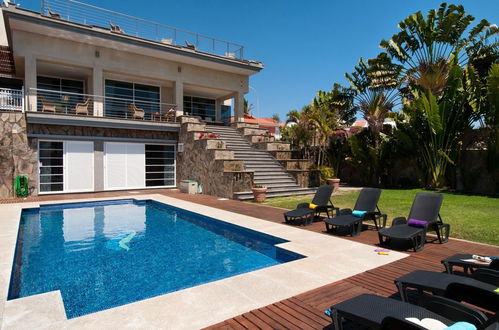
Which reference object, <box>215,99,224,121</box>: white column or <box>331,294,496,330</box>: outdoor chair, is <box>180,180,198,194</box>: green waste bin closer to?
<box>215,99,224,121</box>: white column

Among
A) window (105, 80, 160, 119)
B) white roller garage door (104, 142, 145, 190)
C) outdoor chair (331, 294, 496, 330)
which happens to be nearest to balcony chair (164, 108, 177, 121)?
window (105, 80, 160, 119)

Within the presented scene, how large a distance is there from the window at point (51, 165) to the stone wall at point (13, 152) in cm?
53

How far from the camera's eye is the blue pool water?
511 cm

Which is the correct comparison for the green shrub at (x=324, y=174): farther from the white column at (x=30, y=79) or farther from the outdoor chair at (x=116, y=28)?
the white column at (x=30, y=79)

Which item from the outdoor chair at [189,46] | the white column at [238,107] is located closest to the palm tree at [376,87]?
the white column at [238,107]

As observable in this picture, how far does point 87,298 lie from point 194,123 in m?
14.1

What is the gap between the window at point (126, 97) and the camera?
18641mm

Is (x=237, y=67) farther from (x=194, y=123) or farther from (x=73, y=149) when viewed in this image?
(x=73, y=149)

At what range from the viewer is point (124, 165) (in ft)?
58.2

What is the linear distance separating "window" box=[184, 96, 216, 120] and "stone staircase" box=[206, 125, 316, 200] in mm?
3777

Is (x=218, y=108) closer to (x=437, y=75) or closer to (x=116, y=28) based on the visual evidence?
(x=116, y=28)

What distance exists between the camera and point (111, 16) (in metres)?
17.8

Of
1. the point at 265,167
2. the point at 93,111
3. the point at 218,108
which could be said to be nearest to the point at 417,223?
the point at 265,167

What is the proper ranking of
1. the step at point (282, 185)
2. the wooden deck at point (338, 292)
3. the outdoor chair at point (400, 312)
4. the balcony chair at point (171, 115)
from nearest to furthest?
the outdoor chair at point (400, 312), the wooden deck at point (338, 292), the step at point (282, 185), the balcony chair at point (171, 115)
